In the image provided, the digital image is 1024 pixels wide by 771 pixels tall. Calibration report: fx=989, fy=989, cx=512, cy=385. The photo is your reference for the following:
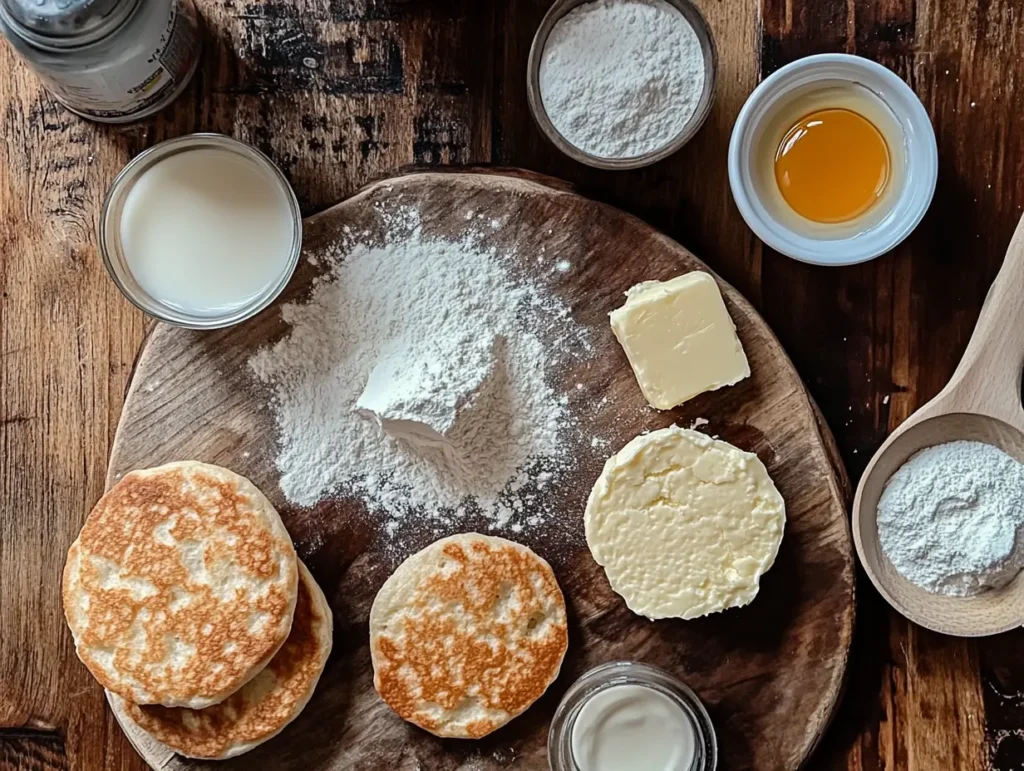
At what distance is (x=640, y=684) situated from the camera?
1548 mm

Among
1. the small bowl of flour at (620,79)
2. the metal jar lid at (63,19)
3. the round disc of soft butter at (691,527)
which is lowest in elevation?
the round disc of soft butter at (691,527)

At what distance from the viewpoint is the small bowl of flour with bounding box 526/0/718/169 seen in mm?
1554

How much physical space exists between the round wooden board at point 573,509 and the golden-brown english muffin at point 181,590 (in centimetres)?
10

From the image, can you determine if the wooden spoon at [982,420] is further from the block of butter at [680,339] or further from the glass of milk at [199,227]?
the glass of milk at [199,227]

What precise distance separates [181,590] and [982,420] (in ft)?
4.27

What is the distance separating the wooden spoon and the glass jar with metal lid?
1268mm

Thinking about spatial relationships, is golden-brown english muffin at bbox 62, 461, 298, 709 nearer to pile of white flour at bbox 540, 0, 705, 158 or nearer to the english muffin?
the english muffin

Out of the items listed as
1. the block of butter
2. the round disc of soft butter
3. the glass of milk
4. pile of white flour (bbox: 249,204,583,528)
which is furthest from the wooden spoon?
the glass of milk

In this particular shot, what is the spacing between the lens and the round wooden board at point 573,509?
1.60 m

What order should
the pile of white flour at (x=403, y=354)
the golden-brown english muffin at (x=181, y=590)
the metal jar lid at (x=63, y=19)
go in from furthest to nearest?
1. the pile of white flour at (x=403, y=354)
2. the golden-brown english muffin at (x=181, y=590)
3. the metal jar lid at (x=63, y=19)

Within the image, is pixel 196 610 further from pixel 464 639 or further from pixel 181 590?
pixel 464 639

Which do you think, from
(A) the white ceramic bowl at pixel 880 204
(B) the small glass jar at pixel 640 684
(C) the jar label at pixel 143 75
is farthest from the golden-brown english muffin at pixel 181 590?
(A) the white ceramic bowl at pixel 880 204

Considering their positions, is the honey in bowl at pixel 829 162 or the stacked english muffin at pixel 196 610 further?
the honey in bowl at pixel 829 162

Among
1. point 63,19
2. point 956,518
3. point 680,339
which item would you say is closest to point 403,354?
point 680,339
